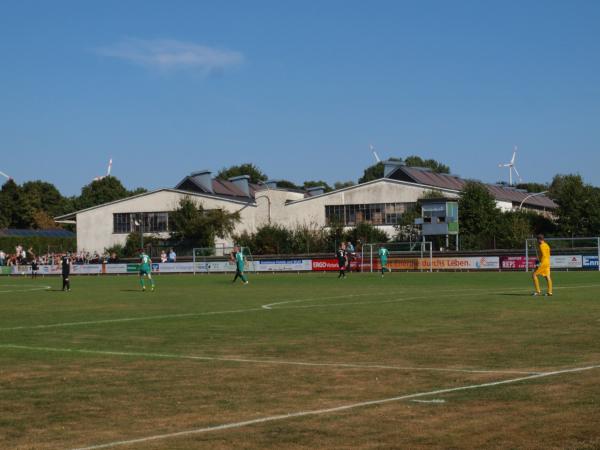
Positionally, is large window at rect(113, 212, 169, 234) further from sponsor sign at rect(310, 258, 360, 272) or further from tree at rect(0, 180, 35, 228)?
tree at rect(0, 180, 35, 228)

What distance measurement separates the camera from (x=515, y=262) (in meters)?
63.5

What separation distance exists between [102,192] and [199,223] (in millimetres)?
66542

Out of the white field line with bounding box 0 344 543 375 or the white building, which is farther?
the white building

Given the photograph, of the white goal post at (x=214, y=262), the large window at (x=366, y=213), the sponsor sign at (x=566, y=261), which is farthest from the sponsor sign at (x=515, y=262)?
the large window at (x=366, y=213)

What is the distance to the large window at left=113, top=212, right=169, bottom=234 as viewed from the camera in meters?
108

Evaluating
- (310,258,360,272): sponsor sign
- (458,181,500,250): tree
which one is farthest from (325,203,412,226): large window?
(310,258,360,272): sponsor sign

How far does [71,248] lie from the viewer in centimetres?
12238

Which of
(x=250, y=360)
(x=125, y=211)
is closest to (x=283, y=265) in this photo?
(x=125, y=211)

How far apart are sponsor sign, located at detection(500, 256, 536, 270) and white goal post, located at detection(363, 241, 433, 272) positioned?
5.76m

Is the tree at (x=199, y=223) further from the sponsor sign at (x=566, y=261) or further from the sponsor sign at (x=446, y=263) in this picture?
the sponsor sign at (x=566, y=261)

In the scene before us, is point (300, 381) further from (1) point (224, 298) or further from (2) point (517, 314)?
(1) point (224, 298)

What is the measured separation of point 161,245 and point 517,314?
269 feet

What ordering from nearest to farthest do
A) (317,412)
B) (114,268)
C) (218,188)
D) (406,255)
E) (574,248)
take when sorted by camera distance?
(317,412) → (574,248) → (406,255) → (114,268) → (218,188)

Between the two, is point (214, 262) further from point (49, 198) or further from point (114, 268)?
point (49, 198)
